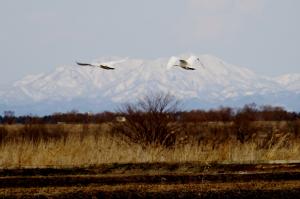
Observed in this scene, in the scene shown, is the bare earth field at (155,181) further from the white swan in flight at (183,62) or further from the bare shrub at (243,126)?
the bare shrub at (243,126)

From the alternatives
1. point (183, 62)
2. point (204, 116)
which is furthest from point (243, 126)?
point (183, 62)

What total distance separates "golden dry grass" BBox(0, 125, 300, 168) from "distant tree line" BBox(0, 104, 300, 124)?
3.97m

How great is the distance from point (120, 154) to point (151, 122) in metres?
3.57

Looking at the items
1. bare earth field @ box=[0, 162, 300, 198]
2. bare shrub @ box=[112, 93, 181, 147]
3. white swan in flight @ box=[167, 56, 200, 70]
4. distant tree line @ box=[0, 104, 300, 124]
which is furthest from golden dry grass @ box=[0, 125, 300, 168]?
white swan in flight @ box=[167, 56, 200, 70]

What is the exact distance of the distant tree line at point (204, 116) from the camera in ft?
119

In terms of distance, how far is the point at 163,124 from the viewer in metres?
21.9

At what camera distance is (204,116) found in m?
43.1

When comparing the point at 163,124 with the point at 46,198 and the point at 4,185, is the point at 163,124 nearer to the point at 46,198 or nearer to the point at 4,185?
the point at 4,185

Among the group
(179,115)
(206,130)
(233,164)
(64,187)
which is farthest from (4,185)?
(206,130)

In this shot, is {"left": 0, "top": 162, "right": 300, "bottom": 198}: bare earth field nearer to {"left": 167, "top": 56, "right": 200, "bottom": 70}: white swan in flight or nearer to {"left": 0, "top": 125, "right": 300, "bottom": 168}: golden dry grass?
{"left": 0, "top": 125, "right": 300, "bottom": 168}: golden dry grass

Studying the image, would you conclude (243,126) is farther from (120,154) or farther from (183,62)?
(183,62)

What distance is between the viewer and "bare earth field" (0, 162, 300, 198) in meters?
11.9

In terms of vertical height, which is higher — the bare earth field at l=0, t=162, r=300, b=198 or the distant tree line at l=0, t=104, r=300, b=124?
the distant tree line at l=0, t=104, r=300, b=124

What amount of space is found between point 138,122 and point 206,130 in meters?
10.5
